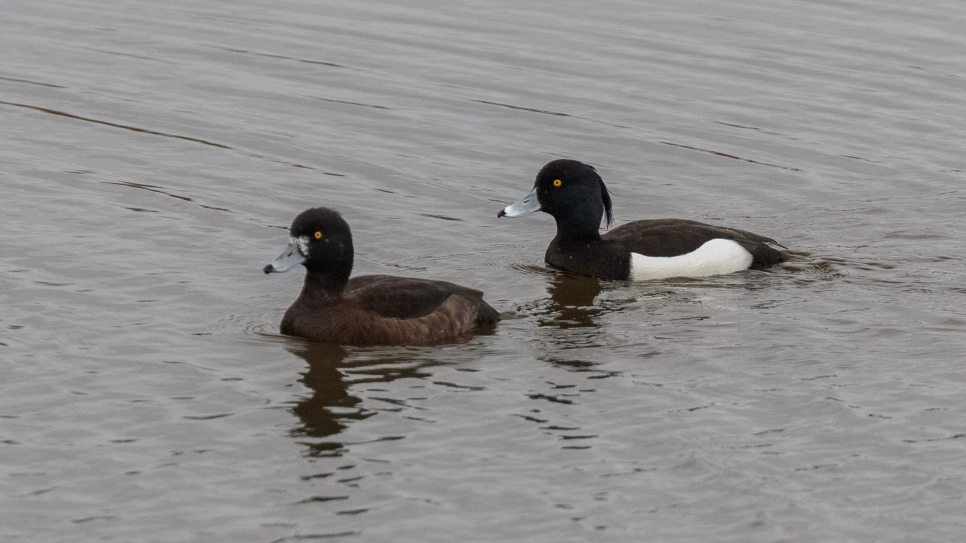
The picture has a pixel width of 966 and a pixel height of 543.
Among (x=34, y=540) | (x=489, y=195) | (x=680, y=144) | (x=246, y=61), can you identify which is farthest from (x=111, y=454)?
(x=246, y=61)

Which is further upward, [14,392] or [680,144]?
[680,144]

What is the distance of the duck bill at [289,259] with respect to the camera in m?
9.13

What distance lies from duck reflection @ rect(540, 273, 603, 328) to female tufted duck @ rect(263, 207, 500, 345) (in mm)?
716

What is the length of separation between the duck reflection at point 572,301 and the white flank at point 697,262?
1.33 ft

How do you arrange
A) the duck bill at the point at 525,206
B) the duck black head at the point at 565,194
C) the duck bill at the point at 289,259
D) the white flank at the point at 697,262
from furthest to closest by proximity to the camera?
the duck bill at the point at 525,206 < the duck black head at the point at 565,194 < the white flank at the point at 697,262 < the duck bill at the point at 289,259

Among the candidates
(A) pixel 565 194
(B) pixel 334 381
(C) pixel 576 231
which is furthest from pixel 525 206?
(B) pixel 334 381

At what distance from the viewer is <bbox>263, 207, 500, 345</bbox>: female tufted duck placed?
9.02 m

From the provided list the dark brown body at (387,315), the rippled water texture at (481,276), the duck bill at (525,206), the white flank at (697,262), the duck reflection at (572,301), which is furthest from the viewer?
the duck bill at (525,206)

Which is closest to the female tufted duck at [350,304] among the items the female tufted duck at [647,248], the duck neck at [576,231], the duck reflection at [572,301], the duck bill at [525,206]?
the duck reflection at [572,301]

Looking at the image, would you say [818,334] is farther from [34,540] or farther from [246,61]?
[246,61]

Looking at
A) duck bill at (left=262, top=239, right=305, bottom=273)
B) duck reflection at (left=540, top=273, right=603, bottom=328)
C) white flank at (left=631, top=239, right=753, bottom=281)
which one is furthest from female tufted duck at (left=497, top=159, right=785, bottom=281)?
duck bill at (left=262, top=239, right=305, bottom=273)

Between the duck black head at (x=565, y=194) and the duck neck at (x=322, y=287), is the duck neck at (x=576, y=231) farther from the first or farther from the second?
the duck neck at (x=322, y=287)

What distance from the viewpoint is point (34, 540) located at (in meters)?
6.05

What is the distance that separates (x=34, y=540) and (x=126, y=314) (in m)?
3.46
